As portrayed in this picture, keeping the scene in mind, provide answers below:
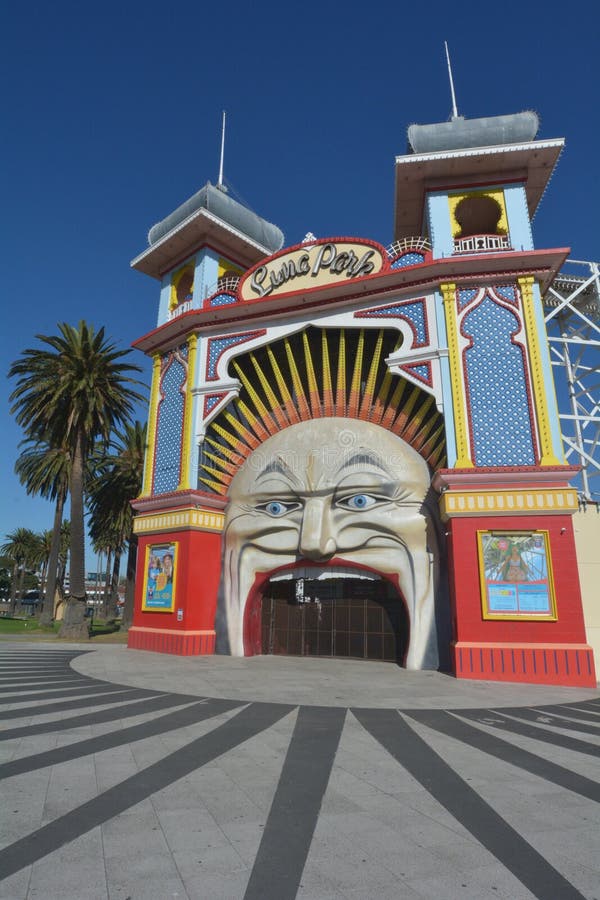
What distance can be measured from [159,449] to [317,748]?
15907 millimetres

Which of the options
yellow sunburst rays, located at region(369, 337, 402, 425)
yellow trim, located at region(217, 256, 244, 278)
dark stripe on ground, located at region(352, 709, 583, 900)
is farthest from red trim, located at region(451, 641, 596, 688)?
yellow trim, located at region(217, 256, 244, 278)

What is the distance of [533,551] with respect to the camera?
45.4 ft

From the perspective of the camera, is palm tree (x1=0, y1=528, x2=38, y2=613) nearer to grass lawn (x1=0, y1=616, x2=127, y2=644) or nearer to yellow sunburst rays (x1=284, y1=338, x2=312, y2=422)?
grass lawn (x1=0, y1=616, x2=127, y2=644)

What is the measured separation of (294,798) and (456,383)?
1291 centimetres

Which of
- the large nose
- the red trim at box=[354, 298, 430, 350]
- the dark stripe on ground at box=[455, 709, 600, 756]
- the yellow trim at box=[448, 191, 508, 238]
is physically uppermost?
the yellow trim at box=[448, 191, 508, 238]

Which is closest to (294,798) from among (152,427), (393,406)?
(393,406)

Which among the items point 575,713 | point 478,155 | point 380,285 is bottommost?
point 575,713

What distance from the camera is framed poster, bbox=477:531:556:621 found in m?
13.5

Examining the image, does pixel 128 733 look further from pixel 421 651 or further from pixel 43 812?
pixel 421 651

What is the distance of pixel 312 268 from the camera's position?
19.0 metres

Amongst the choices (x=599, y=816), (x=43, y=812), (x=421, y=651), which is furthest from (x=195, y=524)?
(x=599, y=816)

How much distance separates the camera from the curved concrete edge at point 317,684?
33.7ft

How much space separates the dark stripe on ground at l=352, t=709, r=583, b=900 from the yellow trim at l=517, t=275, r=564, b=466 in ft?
30.6

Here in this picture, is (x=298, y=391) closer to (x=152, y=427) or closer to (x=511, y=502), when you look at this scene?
(x=152, y=427)
